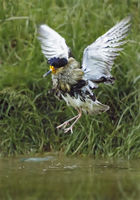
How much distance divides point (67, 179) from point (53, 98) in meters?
1.77

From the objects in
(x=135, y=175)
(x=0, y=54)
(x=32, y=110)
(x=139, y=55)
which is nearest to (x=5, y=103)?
(x=32, y=110)

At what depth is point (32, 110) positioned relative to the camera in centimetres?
709

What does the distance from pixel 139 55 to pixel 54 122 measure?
1209 mm

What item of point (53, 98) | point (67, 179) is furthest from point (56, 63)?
point (67, 179)

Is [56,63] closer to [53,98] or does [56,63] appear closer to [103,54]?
[103,54]

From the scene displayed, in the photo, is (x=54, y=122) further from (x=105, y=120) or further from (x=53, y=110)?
(x=105, y=120)

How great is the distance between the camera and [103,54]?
629 centimetres

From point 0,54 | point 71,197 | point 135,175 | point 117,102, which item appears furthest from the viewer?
point 0,54

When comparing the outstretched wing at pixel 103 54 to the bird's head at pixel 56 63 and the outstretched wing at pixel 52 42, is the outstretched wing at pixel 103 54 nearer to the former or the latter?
the bird's head at pixel 56 63

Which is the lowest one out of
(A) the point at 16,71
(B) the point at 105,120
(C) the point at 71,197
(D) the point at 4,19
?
(C) the point at 71,197

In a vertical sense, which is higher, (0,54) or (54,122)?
(0,54)

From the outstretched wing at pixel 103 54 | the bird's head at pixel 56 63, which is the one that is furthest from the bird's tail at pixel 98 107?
the bird's head at pixel 56 63

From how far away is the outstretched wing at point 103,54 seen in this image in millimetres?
6254

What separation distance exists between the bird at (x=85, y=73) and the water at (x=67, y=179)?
0.45 m
